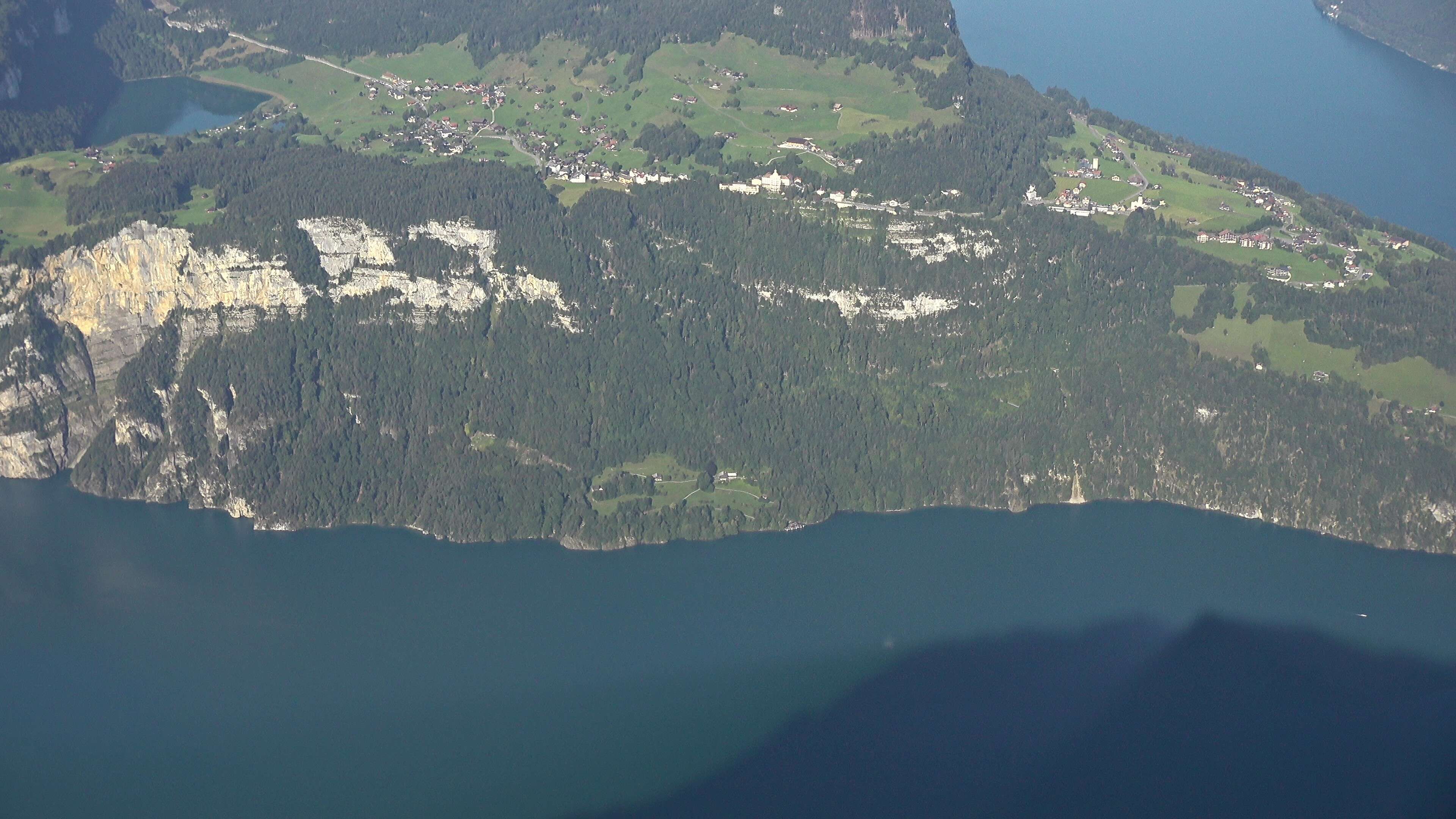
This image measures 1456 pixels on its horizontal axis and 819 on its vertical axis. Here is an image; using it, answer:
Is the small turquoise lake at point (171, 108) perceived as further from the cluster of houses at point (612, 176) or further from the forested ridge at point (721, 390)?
the cluster of houses at point (612, 176)

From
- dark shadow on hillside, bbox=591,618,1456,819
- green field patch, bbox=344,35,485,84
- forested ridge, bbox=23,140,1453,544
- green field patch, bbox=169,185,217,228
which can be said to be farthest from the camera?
green field patch, bbox=344,35,485,84

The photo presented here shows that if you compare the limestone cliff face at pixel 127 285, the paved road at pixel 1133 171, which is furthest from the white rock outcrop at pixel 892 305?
the limestone cliff face at pixel 127 285

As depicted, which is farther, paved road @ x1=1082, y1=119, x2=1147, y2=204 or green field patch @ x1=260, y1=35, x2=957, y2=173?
green field patch @ x1=260, y1=35, x2=957, y2=173

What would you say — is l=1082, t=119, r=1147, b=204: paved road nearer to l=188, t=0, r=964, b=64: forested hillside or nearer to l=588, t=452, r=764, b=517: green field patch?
l=188, t=0, r=964, b=64: forested hillside

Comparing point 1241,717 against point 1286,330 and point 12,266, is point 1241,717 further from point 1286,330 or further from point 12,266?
point 12,266

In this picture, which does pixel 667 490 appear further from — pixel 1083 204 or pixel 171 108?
pixel 171 108

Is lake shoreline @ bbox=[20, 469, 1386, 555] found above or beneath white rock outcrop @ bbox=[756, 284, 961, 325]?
beneath

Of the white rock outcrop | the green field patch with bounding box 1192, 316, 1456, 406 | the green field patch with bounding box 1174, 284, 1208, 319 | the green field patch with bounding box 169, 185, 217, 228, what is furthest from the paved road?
the green field patch with bounding box 169, 185, 217, 228
